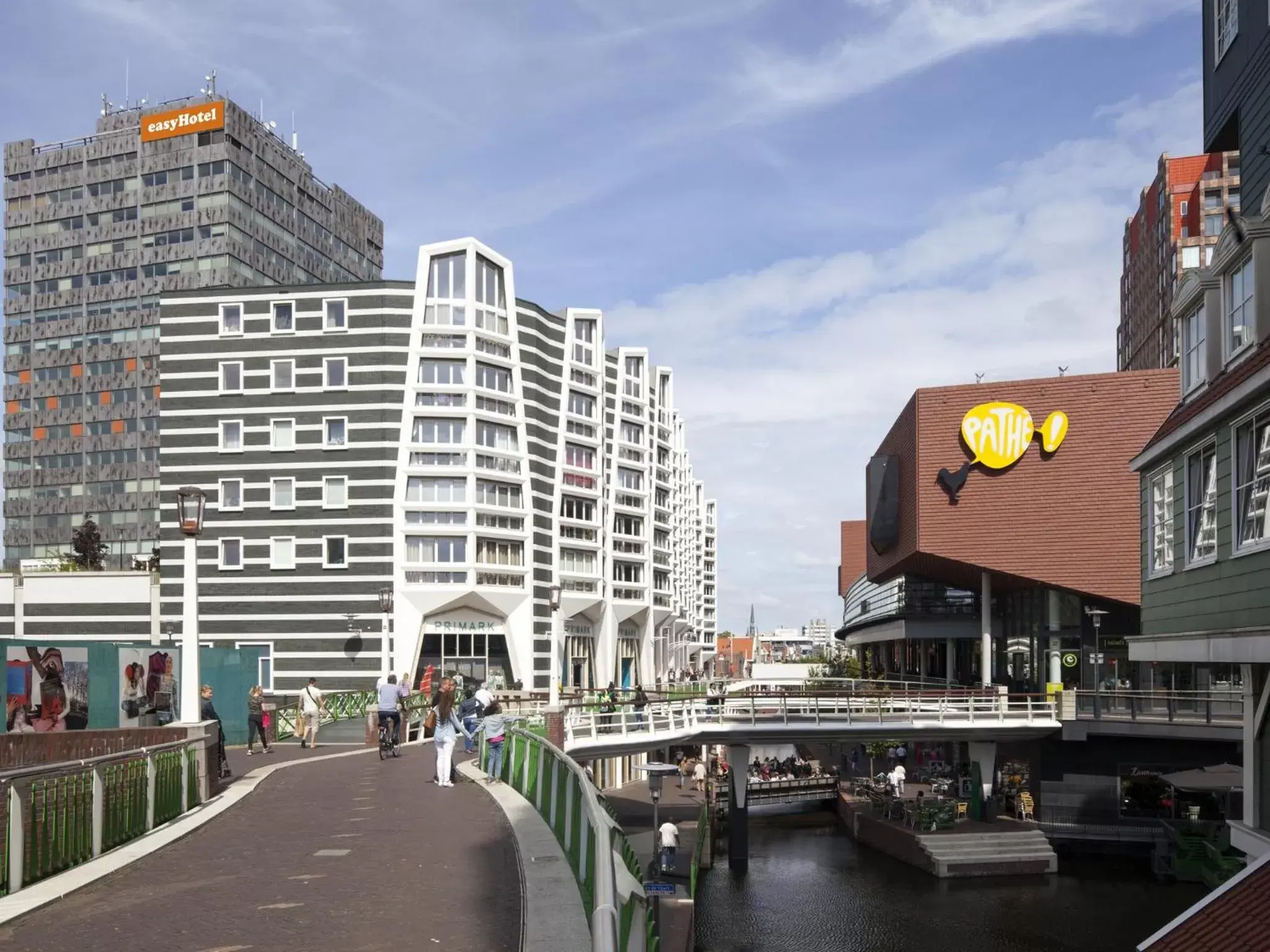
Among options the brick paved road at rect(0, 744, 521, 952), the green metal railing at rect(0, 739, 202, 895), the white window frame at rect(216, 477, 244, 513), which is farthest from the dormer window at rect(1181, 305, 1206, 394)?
the white window frame at rect(216, 477, 244, 513)

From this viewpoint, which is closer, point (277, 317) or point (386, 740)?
point (386, 740)

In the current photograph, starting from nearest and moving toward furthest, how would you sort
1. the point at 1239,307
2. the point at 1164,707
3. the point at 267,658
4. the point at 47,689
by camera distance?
the point at 1239,307
the point at 47,689
the point at 1164,707
the point at 267,658

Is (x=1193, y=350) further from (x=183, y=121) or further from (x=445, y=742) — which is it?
(x=183, y=121)

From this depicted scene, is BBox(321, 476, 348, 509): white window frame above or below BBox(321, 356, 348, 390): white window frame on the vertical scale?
below

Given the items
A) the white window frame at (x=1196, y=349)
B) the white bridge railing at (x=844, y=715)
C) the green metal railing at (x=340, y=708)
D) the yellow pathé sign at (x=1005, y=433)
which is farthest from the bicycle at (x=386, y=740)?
the yellow pathé sign at (x=1005, y=433)

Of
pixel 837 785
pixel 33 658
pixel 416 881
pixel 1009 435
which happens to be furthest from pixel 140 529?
pixel 416 881

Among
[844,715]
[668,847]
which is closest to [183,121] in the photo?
[844,715]

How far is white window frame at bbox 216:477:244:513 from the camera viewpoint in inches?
2793

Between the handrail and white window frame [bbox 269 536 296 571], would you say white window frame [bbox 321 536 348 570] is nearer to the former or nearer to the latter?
white window frame [bbox 269 536 296 571]

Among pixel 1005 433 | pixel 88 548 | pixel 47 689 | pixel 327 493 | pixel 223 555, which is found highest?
pixel 1005 433

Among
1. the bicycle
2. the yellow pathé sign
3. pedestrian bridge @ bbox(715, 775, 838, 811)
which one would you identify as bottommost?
pedestrian bridge @ bbox(715, 775, 838, 811)

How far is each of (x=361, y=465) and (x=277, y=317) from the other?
969 centimetres

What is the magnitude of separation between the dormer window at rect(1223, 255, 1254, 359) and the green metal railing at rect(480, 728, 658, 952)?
34.4ft

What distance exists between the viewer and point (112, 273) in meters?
111
